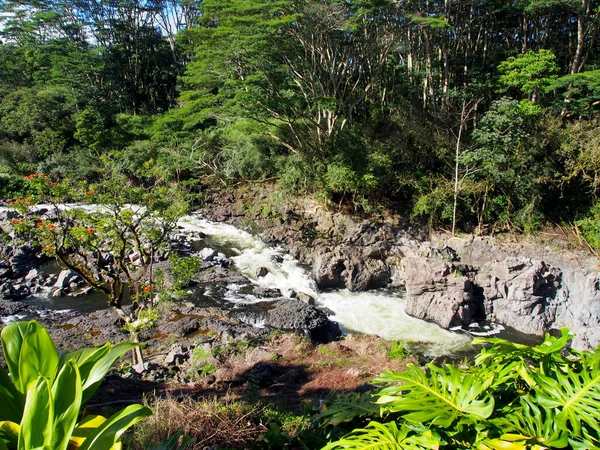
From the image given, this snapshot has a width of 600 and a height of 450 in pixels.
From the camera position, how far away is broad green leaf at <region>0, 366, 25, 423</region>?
1807 mm

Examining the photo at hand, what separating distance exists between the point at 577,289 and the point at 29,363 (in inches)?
459

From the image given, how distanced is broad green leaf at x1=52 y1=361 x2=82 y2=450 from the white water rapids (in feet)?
25.9

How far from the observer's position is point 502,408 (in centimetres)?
173

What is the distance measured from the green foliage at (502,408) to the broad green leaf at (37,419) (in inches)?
46.4

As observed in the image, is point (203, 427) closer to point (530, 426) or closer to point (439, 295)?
point (530, 426)

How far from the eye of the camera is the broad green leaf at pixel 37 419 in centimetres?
153

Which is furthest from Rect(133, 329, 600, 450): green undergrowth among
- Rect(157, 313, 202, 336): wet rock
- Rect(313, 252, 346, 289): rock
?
Rect(313, 252, 346, 289): rock

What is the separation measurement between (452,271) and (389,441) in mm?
9746

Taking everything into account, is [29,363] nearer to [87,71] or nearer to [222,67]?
[222,67]

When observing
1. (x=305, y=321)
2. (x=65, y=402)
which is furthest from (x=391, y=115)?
(x=65, y=402)

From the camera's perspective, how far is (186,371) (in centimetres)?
670

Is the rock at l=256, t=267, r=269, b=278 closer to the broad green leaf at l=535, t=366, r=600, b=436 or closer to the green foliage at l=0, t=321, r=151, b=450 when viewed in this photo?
the green foliage at l=0, t=321, r=151, b=450

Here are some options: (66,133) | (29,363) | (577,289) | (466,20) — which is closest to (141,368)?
(29,363)

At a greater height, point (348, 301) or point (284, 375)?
point (284, 375)
